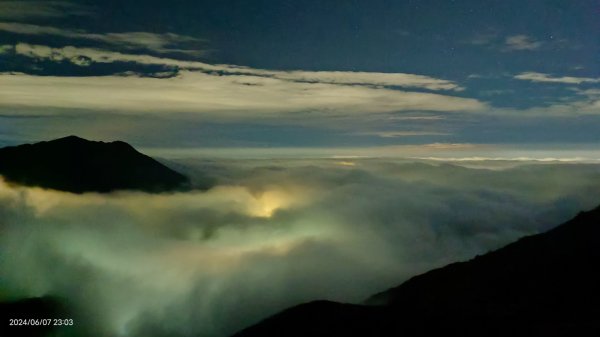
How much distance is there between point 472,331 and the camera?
154000mm

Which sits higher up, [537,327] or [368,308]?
[537,327]

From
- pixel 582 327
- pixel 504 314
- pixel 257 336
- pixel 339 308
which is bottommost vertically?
pixel 257 336

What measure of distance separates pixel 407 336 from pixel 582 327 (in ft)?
166

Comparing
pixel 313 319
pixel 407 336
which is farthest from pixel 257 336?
pixel 407 336

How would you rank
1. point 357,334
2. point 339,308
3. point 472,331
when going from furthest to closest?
point 339,308
point 357,334
point 472,331

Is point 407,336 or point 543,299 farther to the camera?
point 543,299

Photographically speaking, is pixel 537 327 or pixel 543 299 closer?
pixel 537 327

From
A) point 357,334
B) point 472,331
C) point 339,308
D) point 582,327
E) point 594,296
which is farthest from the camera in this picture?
point 339,308

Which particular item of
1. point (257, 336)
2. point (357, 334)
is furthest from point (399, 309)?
point (257, 336)

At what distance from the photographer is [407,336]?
521ft

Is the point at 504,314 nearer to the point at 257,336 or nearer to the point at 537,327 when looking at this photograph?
the point at 537,327

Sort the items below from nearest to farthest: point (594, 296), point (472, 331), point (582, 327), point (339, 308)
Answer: point (582, 327) < point (472, 331) < point (594, 296) < point (339, 308)

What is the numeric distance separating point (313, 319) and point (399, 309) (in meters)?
33.9

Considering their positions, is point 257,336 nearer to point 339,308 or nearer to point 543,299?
point 339,308
